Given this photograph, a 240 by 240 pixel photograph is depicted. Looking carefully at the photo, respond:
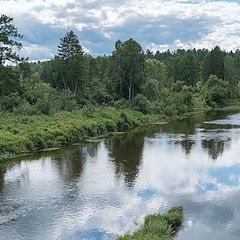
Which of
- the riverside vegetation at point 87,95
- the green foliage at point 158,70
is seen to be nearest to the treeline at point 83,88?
the riverside vegetation at point 87,95

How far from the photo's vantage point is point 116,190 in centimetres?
2523

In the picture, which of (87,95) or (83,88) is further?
(83,88)

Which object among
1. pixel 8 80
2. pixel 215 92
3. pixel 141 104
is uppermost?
pixel 8 80

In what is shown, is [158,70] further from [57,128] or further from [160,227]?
[160,227]

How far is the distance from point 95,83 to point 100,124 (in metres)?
31.0

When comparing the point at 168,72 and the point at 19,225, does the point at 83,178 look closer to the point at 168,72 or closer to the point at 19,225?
the point at 19,225

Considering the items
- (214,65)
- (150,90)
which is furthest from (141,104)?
(214,65)

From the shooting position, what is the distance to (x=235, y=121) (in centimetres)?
6506

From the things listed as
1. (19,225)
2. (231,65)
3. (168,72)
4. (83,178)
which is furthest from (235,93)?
(19,225)

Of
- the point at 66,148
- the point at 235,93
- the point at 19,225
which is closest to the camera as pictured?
the point at 19,225

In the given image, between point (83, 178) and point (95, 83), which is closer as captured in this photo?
point (83, 178)

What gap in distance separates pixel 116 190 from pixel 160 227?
304 inches

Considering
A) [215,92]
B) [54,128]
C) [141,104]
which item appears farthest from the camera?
[215,92]

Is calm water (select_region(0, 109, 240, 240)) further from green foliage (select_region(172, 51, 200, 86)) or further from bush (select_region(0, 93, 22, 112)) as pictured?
green foliage (select_region(172, 51, 200, 86))
